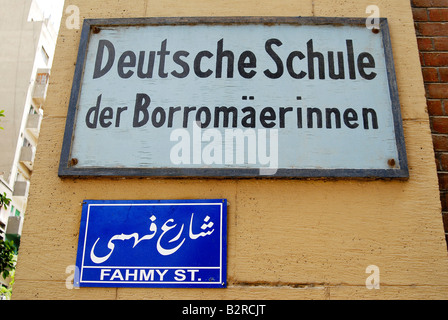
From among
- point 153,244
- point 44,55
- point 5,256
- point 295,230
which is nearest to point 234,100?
point 295,230

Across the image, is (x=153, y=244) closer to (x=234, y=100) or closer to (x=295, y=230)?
(x=295, y=230)

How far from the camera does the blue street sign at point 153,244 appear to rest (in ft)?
7.32

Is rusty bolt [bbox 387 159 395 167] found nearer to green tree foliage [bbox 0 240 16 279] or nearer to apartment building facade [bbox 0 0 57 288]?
green tree foliage [bbox 0 240 16 279]

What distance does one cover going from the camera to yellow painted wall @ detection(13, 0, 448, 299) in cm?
222

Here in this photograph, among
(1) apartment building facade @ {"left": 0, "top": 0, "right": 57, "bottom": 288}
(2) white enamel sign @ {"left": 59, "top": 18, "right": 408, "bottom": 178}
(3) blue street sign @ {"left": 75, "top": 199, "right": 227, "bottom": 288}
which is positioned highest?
(1) apartment building facade @ {"left": 0, "top": 0, "right": 57, "bottom": 288}

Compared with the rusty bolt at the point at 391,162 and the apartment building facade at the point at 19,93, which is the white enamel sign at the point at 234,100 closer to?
the rusty bolt at the point at 391,162

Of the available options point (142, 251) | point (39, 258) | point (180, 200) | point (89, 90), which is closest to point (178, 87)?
point (89, 90)

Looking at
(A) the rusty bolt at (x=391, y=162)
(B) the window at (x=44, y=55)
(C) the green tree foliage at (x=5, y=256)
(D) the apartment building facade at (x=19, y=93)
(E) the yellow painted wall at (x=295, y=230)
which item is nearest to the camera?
(E) the yellow painted wall at (x=295, y=230)

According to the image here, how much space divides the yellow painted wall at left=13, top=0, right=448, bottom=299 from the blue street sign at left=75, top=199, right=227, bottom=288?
0.05m

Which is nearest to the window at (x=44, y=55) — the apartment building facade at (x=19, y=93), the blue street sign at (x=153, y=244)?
the apartment building facade at (x=19, y=93)

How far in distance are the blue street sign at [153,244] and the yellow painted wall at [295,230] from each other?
55mm

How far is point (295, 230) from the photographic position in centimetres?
236

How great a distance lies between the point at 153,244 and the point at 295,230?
79 cm

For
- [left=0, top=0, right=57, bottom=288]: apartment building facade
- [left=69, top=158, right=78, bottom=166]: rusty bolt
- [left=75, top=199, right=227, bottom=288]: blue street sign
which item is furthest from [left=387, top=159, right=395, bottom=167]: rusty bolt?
[left=0, top=0, right=57, bottom=288]: apartment building facade
